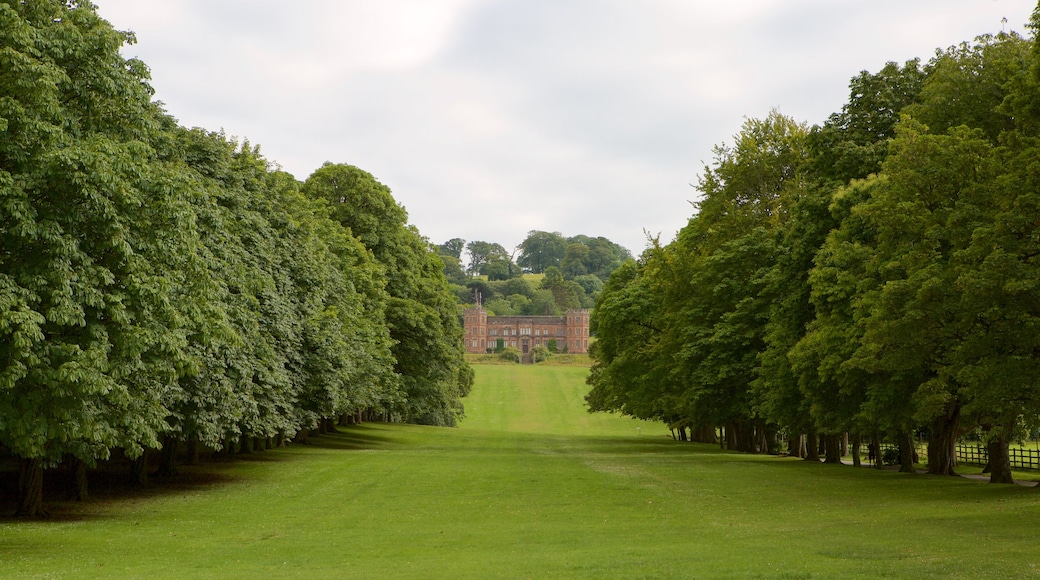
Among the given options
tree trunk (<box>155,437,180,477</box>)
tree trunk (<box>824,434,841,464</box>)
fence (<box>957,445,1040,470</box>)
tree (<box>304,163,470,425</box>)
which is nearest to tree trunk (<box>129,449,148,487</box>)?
tree trunk (<box>155,437,180,477</box>)

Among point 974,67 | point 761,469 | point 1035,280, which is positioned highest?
point 974,67

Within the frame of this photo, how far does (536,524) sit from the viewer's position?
23938 millimetres

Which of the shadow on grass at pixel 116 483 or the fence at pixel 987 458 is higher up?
the shadow on grass at pixel 116 483

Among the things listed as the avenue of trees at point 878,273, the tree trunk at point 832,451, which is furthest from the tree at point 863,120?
the tree trunk at point 832,451

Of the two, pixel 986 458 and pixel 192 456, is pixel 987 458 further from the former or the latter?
pixel 192 456

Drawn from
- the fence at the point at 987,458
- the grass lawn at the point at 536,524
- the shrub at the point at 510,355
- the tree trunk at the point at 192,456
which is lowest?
the fence at the point at 987,458

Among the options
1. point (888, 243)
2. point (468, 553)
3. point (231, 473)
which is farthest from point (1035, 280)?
point (231, 473)

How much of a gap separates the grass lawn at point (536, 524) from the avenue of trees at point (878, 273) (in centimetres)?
294

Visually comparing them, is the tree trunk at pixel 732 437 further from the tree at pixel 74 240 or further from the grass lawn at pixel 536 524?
the tree at pixel 74 240

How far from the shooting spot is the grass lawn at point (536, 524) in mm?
16797

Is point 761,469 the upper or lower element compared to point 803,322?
lower

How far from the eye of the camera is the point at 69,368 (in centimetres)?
1842

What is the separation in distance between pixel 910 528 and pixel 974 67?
1813cm

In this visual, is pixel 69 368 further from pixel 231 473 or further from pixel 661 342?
pixel 661 342
